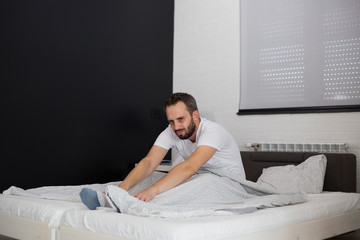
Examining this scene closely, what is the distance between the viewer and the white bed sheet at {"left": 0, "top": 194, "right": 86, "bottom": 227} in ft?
8.57

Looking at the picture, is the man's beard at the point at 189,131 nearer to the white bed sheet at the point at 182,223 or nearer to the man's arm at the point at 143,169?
the man's arm at the point at 143,169

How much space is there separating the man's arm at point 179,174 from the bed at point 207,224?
27 cm

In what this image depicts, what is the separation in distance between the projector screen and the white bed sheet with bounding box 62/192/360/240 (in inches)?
86.3

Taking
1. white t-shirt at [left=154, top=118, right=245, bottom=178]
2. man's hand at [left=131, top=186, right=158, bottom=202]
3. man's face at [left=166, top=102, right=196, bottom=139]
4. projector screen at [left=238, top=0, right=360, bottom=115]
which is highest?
projector screen at [left=238, top=0, right=360, bottom=115]

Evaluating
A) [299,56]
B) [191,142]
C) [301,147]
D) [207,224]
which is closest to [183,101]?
[191,142]

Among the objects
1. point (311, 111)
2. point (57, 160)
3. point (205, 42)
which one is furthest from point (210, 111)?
point (57, 160)

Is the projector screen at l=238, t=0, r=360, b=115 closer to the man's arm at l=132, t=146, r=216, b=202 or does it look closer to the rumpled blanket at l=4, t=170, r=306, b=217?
the rumpled blanket at l=4, t=170, r=306, b=217

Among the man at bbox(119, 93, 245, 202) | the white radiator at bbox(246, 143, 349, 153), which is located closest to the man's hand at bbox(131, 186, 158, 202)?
the man at bbox(119, 93, 245, 202)

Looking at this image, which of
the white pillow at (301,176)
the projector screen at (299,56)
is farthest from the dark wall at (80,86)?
the white pillow at (301,176)

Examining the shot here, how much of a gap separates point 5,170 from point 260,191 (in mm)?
2490

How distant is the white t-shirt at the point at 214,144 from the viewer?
9.75 ft

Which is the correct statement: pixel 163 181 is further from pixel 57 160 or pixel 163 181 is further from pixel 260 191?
pixel 57 160

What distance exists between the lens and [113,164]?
17.5ft

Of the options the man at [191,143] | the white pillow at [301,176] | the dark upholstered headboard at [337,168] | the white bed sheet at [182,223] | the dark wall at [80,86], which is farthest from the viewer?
the dark wall at [80,86]
